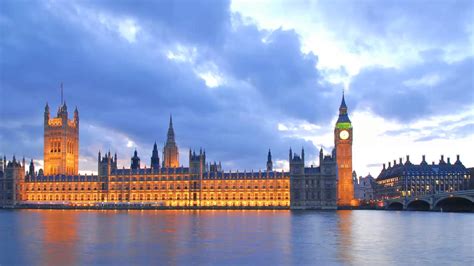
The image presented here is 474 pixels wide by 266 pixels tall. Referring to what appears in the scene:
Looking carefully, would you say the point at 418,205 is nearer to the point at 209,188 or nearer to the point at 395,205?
the point at 395,205

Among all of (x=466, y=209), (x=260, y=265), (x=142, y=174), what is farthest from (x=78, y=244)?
(x=142, y=174)

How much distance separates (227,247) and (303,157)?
431ft

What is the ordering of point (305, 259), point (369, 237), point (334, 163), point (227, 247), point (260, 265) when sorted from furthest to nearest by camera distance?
1. point (334, 163)
2. point (369, 237)
3. point (227, 247)
4. point (305, 259)
5. point (260, 265)

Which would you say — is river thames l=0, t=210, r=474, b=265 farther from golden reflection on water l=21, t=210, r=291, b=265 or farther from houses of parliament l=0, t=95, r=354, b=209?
houses of parliament l=0, t=95, r=354, b=209

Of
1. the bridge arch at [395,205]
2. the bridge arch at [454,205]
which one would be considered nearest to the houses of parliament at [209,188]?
the bridge arch at [395,205]

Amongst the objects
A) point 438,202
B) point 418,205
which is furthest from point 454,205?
point 418,205

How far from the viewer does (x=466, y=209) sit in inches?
6171

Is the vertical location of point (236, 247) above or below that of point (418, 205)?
below

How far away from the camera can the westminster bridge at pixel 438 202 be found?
5428 inches

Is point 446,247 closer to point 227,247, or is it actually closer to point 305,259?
point 305,259

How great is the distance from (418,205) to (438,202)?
58.6 ft

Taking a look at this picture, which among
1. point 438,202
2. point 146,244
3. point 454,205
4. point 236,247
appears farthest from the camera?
point 454,205

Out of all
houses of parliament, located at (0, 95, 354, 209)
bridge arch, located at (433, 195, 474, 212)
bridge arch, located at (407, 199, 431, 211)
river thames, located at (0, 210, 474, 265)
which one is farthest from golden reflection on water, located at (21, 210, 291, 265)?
houses of parliament, located at (0, 95, 354, 209)

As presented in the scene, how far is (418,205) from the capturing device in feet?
550
